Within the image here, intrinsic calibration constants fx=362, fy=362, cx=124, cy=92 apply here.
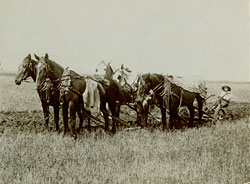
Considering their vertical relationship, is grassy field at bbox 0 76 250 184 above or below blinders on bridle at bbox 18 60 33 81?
below

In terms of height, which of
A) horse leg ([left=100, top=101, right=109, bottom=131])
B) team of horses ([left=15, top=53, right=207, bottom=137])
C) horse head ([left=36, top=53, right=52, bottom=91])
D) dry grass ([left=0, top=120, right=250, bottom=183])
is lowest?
dry grass ([left=0, top=120, right=250, bottom=183])

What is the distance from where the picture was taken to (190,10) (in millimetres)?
4492

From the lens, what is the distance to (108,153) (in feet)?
12.6

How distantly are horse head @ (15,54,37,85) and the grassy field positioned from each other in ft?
0.51

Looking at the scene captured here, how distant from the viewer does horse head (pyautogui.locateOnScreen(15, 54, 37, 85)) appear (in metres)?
3.51

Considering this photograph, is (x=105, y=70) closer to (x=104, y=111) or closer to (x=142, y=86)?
(x=104, y=111)

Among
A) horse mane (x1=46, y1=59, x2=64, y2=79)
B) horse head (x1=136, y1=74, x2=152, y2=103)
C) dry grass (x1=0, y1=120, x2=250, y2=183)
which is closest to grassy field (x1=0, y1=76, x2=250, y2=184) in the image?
dry grass (x1=0, y1=120, x2=250, y2=183)

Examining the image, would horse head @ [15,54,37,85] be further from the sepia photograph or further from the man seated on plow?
the man seated on plow

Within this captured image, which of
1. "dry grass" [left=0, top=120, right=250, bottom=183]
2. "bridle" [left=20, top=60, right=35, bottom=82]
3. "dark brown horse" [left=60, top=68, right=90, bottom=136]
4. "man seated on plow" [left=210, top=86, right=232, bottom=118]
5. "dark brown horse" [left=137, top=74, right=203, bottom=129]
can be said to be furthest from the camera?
"man seated on plow" [left=210, top=86, right=232, bottom=118]

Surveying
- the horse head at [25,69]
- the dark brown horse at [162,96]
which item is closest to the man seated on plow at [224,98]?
the dark brown horse at [162,96]

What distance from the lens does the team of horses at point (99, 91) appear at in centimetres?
412

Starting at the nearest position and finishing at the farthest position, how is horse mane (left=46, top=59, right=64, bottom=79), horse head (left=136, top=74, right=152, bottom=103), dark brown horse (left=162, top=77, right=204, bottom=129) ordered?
1. horse mane (left=46, top=59, right=64, bottom=79)
2. horse head (left=136, top=74, right=152, bottom=103)
3. dark brown horse (left=162, top=77, right=204, bottom=129)

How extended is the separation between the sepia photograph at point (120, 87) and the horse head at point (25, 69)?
0.05 ft

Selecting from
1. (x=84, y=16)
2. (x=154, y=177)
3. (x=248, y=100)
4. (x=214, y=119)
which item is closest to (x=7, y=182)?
(x=154, y=177)
